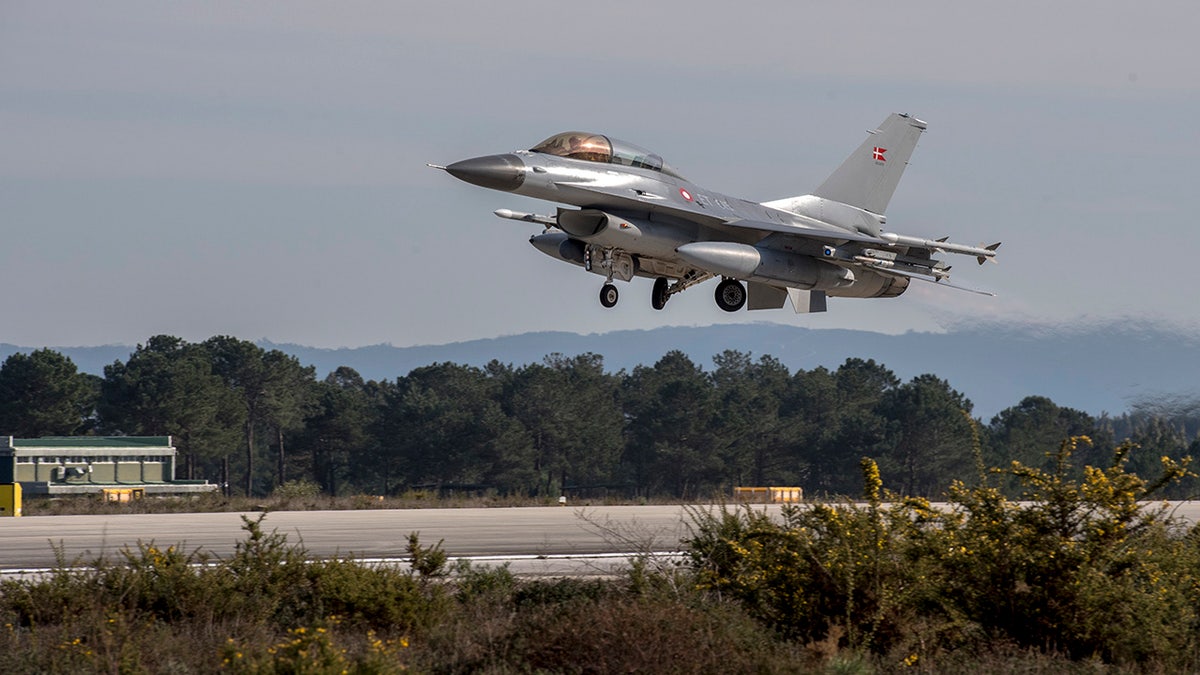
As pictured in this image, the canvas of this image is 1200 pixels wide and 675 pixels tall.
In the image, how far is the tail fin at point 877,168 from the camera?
3394cm

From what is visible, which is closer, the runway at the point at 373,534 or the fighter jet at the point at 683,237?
the runway at the point at 373,534

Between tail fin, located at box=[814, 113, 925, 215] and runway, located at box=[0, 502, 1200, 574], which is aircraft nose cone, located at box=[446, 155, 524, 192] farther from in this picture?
tail fin, located at box=[814, 113, 925, 215]

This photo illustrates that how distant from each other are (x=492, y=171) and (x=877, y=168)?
43.9 feet

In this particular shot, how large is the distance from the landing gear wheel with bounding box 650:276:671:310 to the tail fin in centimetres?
659

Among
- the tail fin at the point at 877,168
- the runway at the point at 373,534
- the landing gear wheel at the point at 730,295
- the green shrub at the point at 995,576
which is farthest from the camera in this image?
the tail fin at the point at 877,168

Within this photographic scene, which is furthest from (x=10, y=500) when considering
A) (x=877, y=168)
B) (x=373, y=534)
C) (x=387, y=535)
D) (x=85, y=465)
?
(x=85, y=465)

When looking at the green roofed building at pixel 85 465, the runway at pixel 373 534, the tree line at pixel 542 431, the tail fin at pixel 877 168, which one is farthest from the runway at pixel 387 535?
the tree line at pixel 542 431

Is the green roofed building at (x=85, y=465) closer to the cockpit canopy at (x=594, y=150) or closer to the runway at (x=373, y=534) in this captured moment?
the runway at (x=373, y=534)

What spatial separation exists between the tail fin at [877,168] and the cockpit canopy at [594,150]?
25.1ft

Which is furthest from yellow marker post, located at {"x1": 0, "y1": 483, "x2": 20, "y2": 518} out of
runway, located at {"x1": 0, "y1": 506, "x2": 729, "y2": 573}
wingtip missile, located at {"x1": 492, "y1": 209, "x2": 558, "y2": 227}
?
wingtip missile, located at {"x1": 492, "y1": 209, "x2": 558, "y2": 227}

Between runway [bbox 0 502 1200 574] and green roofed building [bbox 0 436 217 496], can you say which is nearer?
runway [bbox 0 502 1200 574]

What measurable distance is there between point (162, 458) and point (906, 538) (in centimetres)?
6902

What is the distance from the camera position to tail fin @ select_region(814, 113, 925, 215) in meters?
33.9

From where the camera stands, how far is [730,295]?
29094 mm
